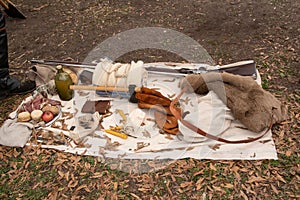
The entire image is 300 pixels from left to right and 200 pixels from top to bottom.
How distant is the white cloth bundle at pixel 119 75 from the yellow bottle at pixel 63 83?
10.4 inches

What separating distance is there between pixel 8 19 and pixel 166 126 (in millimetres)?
3612

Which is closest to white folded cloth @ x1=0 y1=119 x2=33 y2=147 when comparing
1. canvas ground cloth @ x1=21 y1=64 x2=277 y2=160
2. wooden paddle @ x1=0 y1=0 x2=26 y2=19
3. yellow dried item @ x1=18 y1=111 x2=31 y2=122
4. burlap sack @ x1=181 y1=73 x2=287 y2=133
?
yellow dried item @ x1=18 y1=111 x2=31 y2=122

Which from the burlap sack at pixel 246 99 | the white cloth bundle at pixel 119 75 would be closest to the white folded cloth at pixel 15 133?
the white cloth bundle at pixel 119 75

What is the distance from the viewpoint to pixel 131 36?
15.2 ft

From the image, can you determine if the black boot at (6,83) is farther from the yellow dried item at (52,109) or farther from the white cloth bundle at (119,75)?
the white cloth bundle at (119,75)

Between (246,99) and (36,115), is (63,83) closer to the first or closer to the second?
(36,115)

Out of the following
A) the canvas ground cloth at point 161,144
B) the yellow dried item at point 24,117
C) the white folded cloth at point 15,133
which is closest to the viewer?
the canvas ground cloth at point 161,144

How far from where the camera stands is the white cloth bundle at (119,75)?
3.27 m

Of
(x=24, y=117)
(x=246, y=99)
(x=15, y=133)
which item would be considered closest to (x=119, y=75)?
(x=24, y=117)

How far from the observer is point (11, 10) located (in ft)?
17.0

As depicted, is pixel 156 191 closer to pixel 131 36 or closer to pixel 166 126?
pixel 166 126

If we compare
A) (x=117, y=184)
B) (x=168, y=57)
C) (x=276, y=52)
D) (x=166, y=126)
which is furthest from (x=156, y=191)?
(x=276, y=52)

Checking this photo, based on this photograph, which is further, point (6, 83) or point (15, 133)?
point (6, 83)

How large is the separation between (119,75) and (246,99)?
123 centimetres
